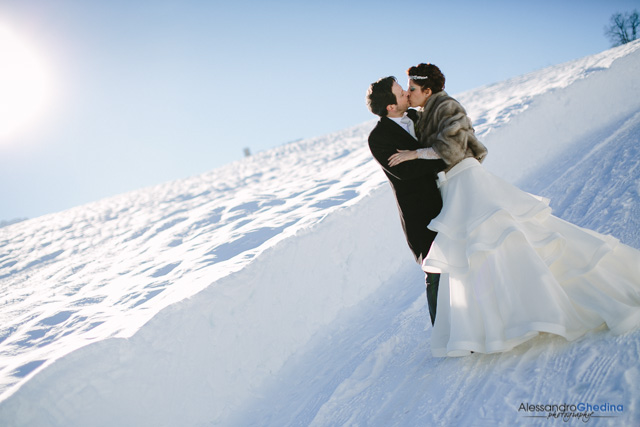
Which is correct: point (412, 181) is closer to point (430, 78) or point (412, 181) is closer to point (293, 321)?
point (430, 78)

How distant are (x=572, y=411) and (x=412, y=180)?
156 centimetres

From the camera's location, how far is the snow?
8.33 feet

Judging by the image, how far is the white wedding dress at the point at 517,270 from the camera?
243 centimetres

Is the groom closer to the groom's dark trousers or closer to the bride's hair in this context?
the groom's dark trousers

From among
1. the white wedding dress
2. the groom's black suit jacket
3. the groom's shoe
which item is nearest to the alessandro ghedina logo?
the white wedding dress

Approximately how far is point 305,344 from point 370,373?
50.0 inches

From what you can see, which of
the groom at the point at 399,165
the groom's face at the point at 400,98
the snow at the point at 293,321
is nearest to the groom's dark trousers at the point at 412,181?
the groom at the point at 399,165

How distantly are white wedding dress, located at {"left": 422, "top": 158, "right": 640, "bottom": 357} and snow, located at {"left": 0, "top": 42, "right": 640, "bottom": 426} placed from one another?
0.16 meters

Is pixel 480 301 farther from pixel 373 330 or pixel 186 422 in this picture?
pixel 186 422

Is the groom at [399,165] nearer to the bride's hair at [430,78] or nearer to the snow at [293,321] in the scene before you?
the bride's hair at [430,78]

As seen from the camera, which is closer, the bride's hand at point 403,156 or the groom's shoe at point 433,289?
the bride's hand at point 403,156

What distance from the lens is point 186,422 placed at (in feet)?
12.6

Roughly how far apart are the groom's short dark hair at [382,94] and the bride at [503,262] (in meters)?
0.20

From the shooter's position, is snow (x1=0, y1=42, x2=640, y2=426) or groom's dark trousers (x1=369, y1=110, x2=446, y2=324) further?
groom's dark trousers (x1=369, y1=110, x2=446, y2=324)
